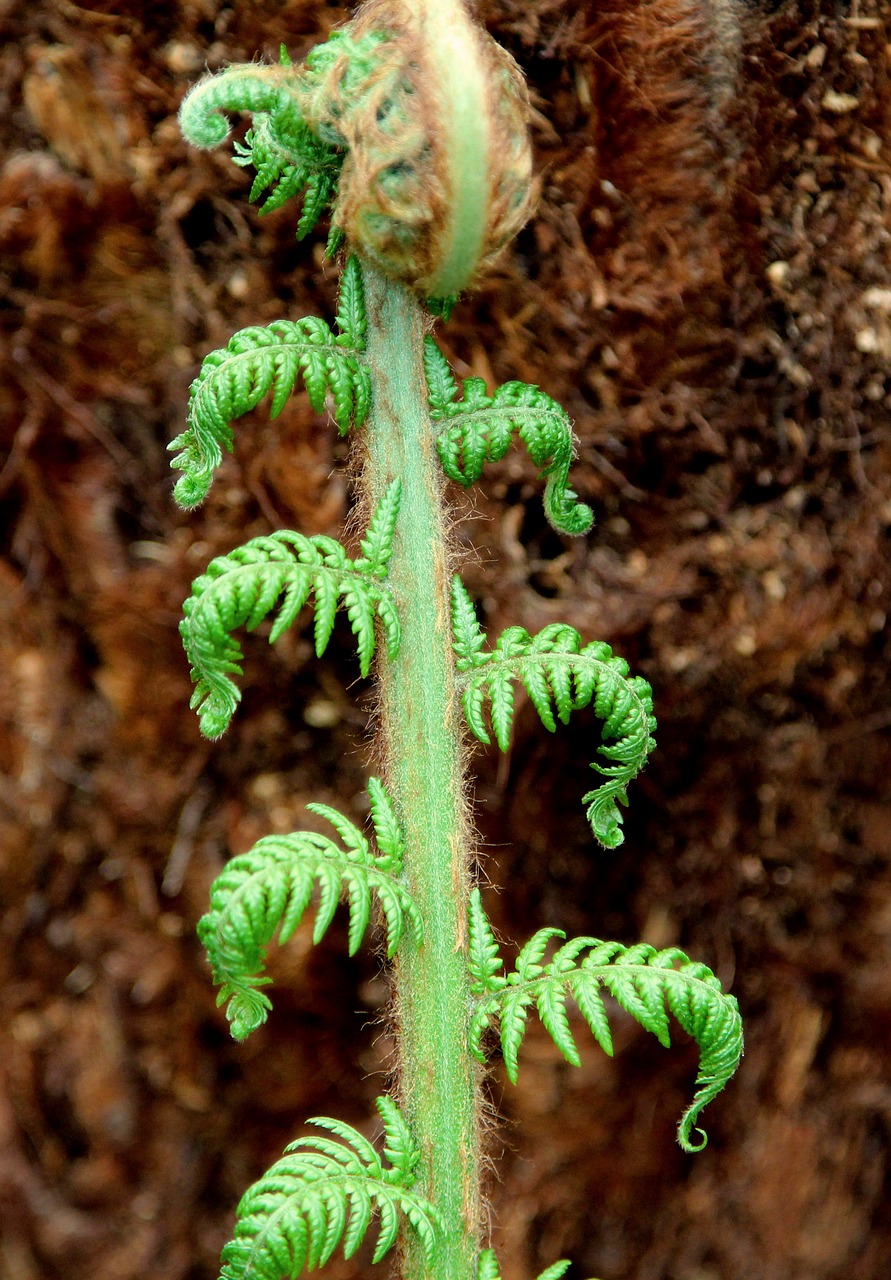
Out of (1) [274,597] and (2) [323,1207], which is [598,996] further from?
(1) [274,597]

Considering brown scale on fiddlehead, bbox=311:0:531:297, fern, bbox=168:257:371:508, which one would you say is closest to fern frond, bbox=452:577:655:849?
fern, bbox=168:257:371:508

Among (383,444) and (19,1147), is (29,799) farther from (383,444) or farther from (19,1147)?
(383,444)

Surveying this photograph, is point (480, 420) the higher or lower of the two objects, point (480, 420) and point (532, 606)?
the higher

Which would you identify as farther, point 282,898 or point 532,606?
point 532,606

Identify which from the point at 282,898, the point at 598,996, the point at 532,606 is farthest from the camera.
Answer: the point at 532,606

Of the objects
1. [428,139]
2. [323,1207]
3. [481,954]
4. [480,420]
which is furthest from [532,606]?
[323,1207]

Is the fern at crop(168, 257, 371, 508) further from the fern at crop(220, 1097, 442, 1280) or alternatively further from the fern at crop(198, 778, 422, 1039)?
the fern at crop(220, 1097, 442, 1280)
